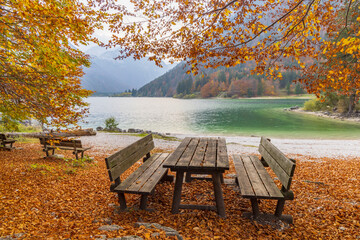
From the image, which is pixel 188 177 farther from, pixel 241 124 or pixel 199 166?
pixel 241 124

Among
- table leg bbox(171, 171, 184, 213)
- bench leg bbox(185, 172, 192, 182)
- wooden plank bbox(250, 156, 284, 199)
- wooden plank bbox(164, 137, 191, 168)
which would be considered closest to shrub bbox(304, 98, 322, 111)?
wooden plank bbox(250, 156, 284, 199)

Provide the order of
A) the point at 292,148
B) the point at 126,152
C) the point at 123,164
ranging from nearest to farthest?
the point at 123,164
the point at 126,152
the point at 292,148

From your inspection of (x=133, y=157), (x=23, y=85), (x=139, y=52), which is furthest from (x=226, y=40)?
(x=23, y=85)

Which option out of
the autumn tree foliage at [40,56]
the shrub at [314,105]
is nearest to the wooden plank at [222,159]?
the autumn tree foliage at [40,56]

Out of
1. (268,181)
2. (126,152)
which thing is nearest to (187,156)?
(126,152)

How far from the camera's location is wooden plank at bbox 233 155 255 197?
11.6ft

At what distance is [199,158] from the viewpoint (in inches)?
167

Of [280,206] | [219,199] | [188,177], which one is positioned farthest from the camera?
[188,177]

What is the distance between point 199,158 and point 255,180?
1176mm

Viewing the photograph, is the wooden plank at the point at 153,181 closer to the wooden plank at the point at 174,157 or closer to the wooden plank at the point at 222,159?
the wooden plank at the point at 174,157

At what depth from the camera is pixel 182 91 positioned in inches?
6412

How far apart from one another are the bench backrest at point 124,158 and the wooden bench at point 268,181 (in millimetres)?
2261

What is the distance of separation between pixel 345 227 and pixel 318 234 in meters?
0.58

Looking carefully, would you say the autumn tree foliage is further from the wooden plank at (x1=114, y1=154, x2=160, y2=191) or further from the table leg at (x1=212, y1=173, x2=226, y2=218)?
the table leg at (x1=212, y1=173, x2=226, y2=218)
